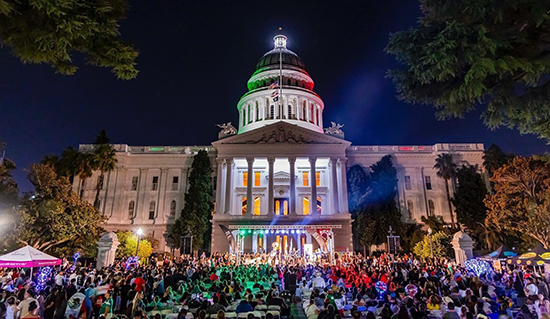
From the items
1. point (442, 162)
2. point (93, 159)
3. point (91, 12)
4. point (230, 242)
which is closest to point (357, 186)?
point (442, 162)

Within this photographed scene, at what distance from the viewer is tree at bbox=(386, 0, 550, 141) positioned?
25.6ft

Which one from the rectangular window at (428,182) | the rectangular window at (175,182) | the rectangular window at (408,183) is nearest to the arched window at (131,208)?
the rectangular window at (175,182)

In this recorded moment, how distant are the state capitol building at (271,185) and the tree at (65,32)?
35476mm

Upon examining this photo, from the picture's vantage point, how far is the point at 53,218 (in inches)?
1353

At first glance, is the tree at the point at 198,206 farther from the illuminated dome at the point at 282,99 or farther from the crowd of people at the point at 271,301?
the crowd of people at the point at 271,301

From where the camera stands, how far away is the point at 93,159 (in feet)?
158

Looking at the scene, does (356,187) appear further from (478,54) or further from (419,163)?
(478,54)

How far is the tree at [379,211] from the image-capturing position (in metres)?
44.2

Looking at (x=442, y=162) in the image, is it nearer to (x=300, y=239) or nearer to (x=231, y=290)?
(x=300, y=239)

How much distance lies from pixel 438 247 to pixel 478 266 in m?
14.6

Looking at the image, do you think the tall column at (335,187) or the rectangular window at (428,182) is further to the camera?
the rectangular window at (428,182)

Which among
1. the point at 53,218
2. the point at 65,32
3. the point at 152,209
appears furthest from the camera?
the point at 152,209

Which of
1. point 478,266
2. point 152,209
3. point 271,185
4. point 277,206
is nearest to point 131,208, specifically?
point 152,209

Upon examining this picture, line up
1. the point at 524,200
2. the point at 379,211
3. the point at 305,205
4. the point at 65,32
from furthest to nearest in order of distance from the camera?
1. the point at 305,205
2. the point at 379,211
3. the point at 524,200
4. the point at 65,32
